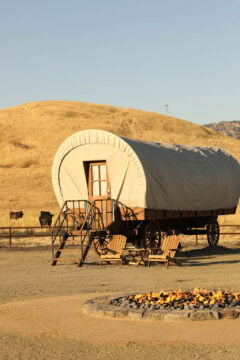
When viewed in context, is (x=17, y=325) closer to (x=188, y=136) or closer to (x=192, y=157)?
(x=192, y=157)

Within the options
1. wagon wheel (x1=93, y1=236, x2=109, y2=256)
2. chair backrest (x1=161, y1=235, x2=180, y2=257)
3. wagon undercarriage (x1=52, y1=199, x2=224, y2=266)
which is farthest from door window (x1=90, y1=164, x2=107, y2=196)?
chair backrest (x1=161, y1=235, x2=180, y2=257)

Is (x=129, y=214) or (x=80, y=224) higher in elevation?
(x=129, y=214)

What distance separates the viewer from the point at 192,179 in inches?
830

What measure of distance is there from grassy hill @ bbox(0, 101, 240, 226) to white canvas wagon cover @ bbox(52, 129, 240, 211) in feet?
123

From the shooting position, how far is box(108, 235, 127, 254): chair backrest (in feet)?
61.0

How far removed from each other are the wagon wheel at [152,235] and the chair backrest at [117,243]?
1.08 meters

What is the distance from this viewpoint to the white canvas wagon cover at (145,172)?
1861cm

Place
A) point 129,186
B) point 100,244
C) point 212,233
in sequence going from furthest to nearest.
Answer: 1. point 212,233
2. point 100,244
3. point 129,186

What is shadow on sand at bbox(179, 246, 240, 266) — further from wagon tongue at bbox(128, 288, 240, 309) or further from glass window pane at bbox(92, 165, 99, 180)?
wagon tongue at bbox(128, 288, 240, 309)

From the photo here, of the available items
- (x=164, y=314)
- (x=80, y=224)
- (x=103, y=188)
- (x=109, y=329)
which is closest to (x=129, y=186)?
(x=103, y=188)

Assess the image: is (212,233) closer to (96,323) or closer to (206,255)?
(206,255)

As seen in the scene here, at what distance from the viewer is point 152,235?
19.7 m

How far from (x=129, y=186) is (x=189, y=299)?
9.77m

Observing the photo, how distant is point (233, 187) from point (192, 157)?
2.94 metres
